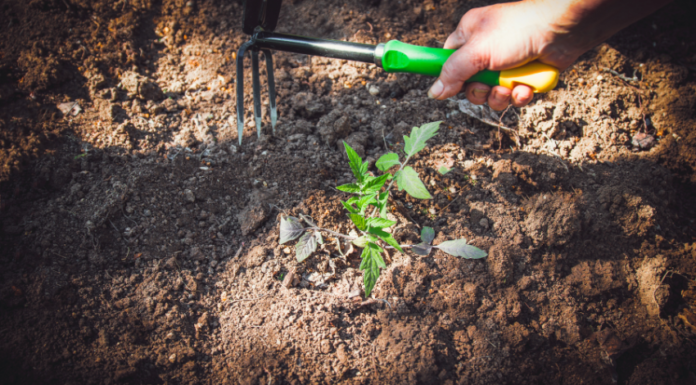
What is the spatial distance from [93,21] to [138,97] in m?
0.65

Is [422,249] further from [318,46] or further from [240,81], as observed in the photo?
[240,81]

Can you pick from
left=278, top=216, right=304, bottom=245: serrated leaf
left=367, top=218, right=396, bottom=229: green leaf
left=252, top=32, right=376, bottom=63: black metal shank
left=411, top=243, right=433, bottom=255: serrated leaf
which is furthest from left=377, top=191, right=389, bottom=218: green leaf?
left=252, top=32, right=376, bottom=63: black metal shank

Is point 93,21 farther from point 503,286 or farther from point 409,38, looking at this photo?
point 503,286

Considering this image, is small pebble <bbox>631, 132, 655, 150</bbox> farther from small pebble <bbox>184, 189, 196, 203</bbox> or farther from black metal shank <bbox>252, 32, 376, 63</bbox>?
small pebble <bbox>184, 189, 196, 203</bbox>

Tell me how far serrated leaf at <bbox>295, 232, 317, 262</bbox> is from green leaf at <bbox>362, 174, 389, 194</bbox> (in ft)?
1.04

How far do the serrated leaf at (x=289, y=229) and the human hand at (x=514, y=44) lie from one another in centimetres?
89

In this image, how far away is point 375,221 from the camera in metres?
1.37

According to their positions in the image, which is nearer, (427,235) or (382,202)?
(382,202)

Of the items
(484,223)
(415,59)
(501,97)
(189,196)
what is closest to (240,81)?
(189,196)

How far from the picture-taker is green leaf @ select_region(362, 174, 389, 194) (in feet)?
4.51

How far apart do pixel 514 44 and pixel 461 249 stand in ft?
2.91

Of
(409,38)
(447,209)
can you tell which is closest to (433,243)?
(447,209)

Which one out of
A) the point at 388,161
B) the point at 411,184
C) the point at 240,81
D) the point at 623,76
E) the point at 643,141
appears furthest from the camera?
the point at 623,76

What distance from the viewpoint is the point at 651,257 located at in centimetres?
166
